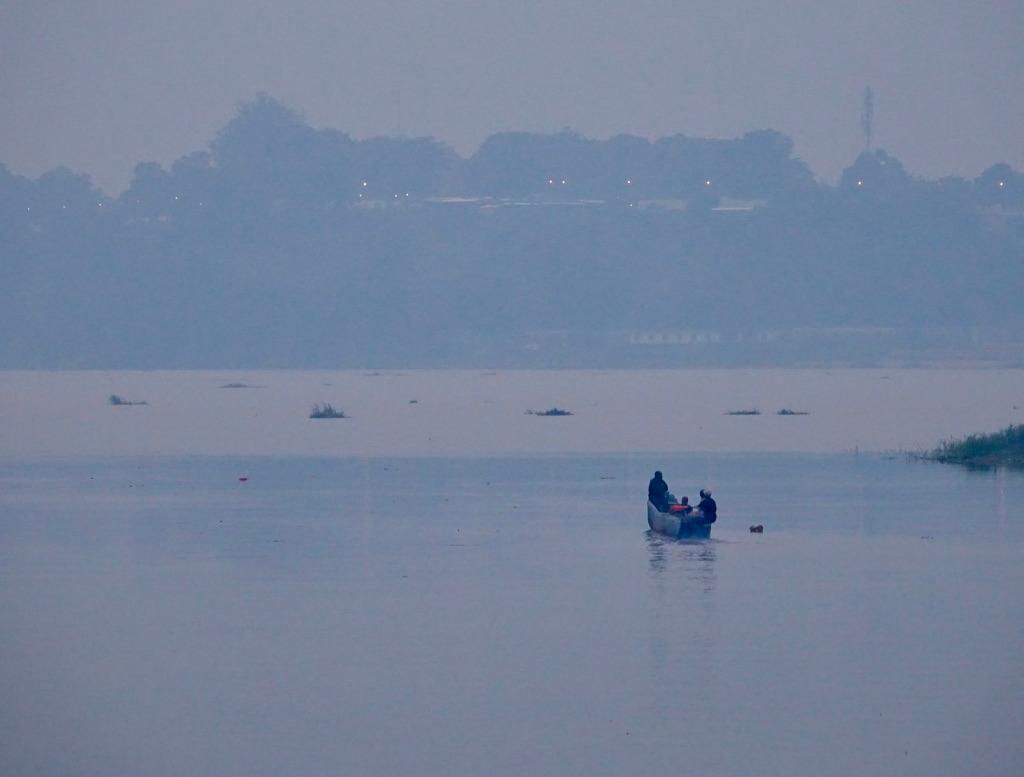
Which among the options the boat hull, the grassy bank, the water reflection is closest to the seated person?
the boat hull

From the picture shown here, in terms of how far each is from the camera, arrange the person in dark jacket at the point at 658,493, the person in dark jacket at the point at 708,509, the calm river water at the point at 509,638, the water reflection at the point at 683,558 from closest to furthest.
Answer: the calm river water at the point at 509,638 → the water reflection at the point at 683,558 → the person in dark jacket at the point at 708,509 → the person in dark jacket at the point at 658,493

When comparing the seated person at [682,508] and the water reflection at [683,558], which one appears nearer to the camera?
the water reflection at [683,558]

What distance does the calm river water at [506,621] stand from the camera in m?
20.2

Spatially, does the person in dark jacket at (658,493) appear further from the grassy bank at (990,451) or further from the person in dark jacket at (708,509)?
the grassy bank at (990,451)

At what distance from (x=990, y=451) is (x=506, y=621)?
3424cm

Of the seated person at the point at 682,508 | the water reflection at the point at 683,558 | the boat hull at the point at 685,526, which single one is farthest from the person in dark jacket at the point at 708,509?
the water reflection at the point at 683,558

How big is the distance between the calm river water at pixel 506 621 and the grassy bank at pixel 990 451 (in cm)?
174

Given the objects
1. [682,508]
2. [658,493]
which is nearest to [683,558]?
[682,508]

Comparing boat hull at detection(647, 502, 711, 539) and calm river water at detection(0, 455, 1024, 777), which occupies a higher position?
boat hull at detection(647, 502, 711, 539)

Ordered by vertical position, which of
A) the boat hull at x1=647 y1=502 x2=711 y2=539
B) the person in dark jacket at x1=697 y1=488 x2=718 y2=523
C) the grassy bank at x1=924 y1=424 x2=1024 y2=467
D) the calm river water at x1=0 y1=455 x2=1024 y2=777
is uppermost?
the grassy bank at x1=924 y1=424 x2=1024 y2=467

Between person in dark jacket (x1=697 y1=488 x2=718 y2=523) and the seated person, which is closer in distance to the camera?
person in dark jacket (x1=697 y1=488 x2=718 y2=523)

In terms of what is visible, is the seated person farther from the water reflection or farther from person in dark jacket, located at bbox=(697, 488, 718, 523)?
the water reflection

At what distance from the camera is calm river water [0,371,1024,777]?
20.2 m

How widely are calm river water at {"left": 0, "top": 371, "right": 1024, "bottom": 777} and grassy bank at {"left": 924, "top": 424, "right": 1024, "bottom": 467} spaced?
1740 mm
